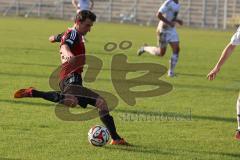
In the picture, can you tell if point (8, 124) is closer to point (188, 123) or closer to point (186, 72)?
point (188, 123)

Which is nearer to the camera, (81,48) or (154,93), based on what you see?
(81,48)

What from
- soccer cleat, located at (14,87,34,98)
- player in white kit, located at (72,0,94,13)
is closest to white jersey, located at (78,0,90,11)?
player in white kit, located at (72,0,94,13)

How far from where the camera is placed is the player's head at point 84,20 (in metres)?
9.12

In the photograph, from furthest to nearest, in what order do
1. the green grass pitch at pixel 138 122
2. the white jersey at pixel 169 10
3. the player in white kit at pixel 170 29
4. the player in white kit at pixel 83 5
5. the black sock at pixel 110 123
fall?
the player in white kit at pixel 83 5 < the white jersey at pixel 169 10 < the player in white kit at pixel 170 29 < the black sock at pixel 110 123 < the green grass pitch at pixel 138 122

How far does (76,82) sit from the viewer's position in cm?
942

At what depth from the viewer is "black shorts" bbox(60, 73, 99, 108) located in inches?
368

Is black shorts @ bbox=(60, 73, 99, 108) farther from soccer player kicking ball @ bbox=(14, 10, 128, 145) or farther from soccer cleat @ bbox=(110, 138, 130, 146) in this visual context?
soccer cleat @ bbox=(110, 138, 130, 146)

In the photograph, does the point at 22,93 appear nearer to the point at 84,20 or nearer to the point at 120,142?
the point at 84,20

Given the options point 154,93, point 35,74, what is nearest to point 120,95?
point 154,93

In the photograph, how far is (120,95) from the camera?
14430 mm

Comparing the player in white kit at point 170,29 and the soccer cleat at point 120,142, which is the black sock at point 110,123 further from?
the player in white kit at point 170,29

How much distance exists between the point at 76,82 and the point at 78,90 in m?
0.13

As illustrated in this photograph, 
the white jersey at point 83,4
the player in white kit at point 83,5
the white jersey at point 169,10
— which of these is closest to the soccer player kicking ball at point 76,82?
the white jersey at point 169,10

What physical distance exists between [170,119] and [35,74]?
6.72 m
